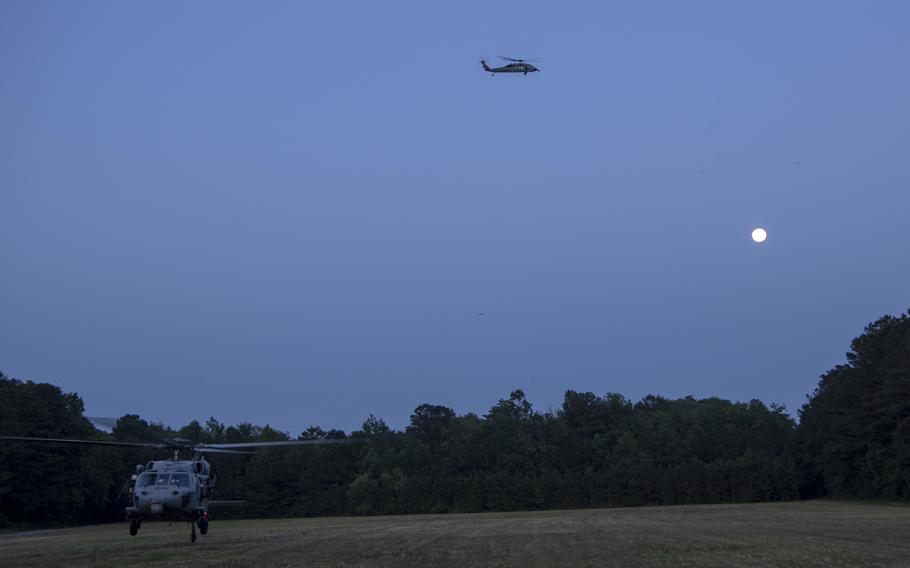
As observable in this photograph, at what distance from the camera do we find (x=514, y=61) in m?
47.1

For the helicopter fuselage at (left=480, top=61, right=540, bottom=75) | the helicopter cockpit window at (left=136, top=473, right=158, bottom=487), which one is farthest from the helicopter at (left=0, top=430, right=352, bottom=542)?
the helicopter fuselage at (left=480, top=61, right=540, bottom=75)

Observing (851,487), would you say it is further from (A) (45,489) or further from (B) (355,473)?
(A) (45,489)

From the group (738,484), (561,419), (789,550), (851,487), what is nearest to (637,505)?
(738,484)

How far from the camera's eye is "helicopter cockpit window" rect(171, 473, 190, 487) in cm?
2792

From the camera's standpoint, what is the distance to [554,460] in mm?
102188

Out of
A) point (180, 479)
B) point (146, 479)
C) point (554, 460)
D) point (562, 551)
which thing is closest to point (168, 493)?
point (180, 479)

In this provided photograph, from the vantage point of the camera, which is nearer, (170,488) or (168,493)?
(168,493)

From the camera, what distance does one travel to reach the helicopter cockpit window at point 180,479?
27.9m

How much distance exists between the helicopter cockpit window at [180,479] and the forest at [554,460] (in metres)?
39.4

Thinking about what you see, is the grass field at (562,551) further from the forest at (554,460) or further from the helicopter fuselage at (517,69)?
the forest at (554,460)

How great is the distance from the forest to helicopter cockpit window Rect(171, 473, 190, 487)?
39.4 metres

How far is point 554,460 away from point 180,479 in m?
77.8

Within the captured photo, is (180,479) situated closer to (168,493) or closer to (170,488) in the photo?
(170,488)

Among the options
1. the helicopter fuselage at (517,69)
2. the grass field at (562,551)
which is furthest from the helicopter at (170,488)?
the helicopter fuselage at (517,69)
